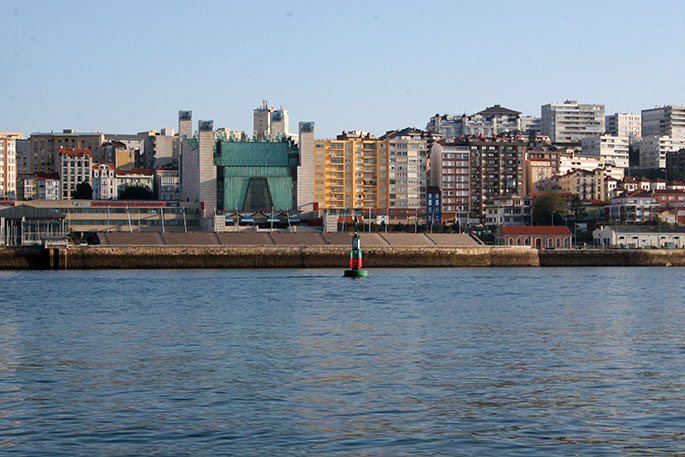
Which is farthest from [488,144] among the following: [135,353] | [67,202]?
[135,353]

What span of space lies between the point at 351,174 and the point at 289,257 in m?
64.8

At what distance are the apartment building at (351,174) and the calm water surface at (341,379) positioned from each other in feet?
364

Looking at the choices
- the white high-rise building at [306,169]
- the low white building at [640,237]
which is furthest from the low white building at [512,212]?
the white high-rise building at [306,169]

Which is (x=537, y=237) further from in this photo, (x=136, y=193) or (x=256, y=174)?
(x=136, y=193)

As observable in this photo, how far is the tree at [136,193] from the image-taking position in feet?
568

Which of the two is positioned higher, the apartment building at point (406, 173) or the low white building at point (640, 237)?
the apartment building at point (406, 173)

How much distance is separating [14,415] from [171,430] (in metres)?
3.54

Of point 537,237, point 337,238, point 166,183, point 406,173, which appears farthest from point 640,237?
point 166,183

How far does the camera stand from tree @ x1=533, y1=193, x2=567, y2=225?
505 ft

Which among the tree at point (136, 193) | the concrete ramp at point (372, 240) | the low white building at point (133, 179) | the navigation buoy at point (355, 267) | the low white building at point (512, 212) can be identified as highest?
the low white building at point (133, 179)

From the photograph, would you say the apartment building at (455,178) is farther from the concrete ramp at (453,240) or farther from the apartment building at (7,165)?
the apartment building at (7,165)

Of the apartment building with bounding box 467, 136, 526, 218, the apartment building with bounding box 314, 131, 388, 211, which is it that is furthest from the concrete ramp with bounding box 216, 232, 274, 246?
the apartment building with bounding box 467, 136, 526, 218

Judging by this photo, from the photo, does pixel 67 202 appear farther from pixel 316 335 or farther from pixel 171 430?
pixel 171 430

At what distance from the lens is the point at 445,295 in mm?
54250
